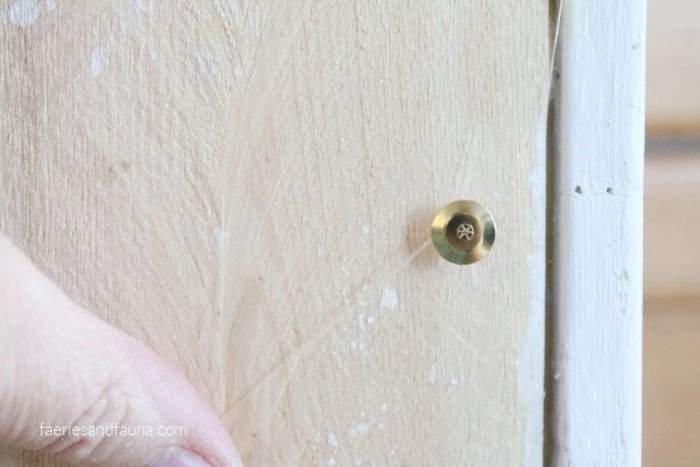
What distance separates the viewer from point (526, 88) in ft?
0.96

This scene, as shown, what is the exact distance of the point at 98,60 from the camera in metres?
0.29

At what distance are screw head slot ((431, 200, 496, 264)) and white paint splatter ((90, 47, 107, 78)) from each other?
0.16 metres

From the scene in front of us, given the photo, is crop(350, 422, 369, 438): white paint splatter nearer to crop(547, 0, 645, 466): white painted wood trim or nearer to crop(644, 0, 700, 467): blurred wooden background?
crop(547, 0, 645, 466): white painted wood trim

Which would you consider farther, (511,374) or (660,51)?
(660,51)

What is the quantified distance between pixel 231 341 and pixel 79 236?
8 cm

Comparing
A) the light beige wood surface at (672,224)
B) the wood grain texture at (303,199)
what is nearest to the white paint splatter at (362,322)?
the wood grain texture at (303,199)

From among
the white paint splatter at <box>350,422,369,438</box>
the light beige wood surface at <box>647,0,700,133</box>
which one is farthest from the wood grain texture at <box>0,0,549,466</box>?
the light beige wood surface at <box>647,0,700,133</box>

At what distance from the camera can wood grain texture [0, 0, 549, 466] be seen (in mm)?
291

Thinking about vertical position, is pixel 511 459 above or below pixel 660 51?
below

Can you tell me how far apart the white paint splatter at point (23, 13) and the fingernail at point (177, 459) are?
194 mm

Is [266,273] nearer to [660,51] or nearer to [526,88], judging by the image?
[526,88]

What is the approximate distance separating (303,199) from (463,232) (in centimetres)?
7

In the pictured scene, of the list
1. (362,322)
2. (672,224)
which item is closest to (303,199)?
(362,322)

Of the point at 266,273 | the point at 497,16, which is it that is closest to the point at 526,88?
the point at 497,16
